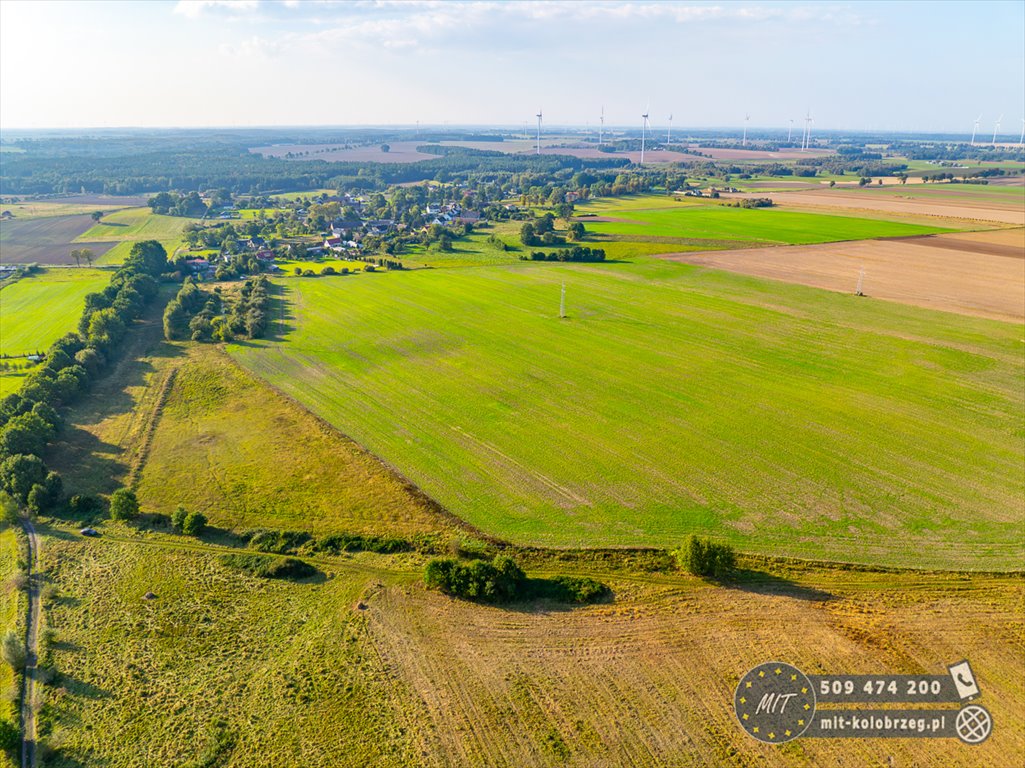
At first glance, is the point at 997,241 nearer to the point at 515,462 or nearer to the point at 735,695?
the point at 515,462

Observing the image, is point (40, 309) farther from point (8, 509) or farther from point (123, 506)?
point (123, 506)

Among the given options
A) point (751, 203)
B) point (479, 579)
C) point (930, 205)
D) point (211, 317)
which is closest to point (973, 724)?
point (479, 579)

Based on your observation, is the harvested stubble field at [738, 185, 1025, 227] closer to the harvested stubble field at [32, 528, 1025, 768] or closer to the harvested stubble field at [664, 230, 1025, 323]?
the harvested stubble field at [664, 230, 1025, 323]

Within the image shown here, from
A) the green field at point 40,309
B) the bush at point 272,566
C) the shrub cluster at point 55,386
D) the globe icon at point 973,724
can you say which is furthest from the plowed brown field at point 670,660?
the green field at point 40,309

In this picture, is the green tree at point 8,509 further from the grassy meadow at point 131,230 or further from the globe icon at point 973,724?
the grassy meadow at point 131,230

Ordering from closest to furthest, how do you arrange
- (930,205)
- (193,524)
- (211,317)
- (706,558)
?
(706,558) → (193,524) → (211,317) → (930,205)

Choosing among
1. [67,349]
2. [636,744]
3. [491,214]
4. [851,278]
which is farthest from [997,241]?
[67,349]

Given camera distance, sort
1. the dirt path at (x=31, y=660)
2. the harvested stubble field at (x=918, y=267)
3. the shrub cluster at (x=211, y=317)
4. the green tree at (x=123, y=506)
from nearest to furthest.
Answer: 1. the dirt path at (x=31, y=660)
2. the green tree at (x=123, y=506)
3. the shrub cluster at (x=211, y=317)
4. the harvested stubble field at (x=918, y=267)
